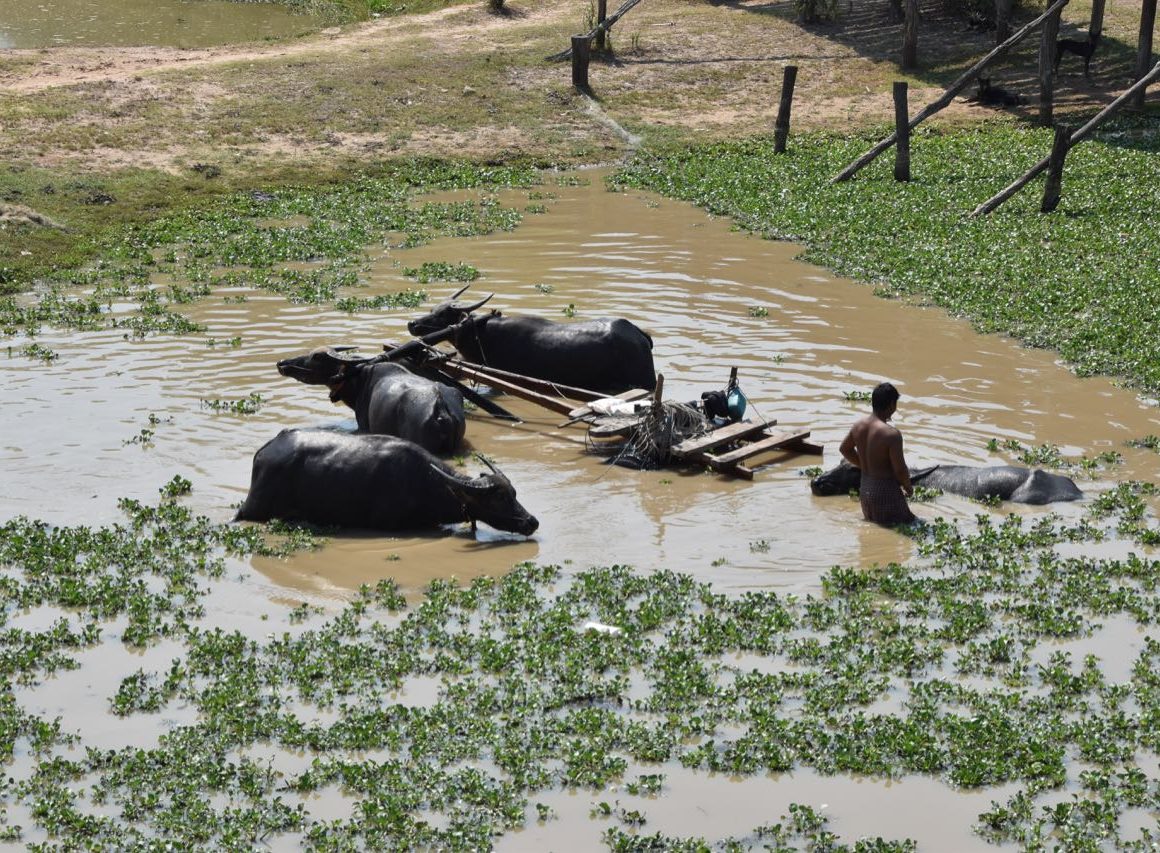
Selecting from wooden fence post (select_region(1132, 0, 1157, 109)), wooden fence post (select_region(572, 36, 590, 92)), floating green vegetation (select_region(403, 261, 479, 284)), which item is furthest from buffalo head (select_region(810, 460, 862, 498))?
wooden fence post (select_region(572, 36, 590, 92))

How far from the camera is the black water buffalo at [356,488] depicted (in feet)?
38.1

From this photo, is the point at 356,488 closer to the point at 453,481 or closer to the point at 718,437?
the point at 453,481

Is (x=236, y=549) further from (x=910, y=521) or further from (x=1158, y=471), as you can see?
(x=1158, y=471)

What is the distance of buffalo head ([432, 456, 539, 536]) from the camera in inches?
441

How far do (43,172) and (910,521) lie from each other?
705 inches

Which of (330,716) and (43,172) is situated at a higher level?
(43,172)

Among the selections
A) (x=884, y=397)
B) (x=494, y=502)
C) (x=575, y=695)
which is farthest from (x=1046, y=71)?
(x=575, y=695)

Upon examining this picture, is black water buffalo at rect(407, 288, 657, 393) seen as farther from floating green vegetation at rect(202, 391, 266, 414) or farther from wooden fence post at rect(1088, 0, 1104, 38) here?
wooden fence post at rect(1088, 0, 1104, 38)

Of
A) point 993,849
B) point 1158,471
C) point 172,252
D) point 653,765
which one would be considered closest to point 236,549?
point 653,765

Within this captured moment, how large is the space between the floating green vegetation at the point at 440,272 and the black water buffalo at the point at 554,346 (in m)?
3.92

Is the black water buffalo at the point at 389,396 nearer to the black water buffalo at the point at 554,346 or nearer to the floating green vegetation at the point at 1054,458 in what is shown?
the black water buffalo at the point at 554,346

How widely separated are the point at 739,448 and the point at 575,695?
195 inches

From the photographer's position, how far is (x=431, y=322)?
15.8 meters

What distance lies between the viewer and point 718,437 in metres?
13.0
